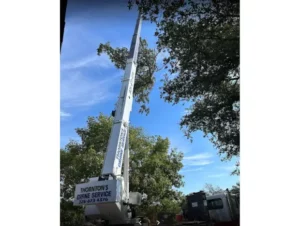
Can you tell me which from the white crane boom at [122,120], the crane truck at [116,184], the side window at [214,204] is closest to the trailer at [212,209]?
the side window at [214,204]

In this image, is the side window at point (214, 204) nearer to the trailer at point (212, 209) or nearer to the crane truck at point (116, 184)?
the trailer at point (212, 209)

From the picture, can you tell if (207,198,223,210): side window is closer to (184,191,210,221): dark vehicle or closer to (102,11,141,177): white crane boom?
(184,191,210,221): dark vehicle

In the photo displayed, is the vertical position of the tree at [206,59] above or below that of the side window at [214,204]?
above

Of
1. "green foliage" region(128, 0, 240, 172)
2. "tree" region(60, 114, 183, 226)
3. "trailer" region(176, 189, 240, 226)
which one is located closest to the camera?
"green foliage" region(128, 0, 240, 172)

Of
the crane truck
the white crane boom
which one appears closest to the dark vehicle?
the crane truck

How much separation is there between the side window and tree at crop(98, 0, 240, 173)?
0.97 metres

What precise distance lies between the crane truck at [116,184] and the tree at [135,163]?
157 cm

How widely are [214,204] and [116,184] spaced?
1628mm

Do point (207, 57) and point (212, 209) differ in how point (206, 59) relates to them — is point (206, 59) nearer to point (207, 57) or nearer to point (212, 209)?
point (207, 57)

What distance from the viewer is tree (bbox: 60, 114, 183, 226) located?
571cm

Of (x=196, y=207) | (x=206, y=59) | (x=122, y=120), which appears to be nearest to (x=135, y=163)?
(x=196, y=207)

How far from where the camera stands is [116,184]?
351cm

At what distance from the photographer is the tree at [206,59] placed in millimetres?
3287
